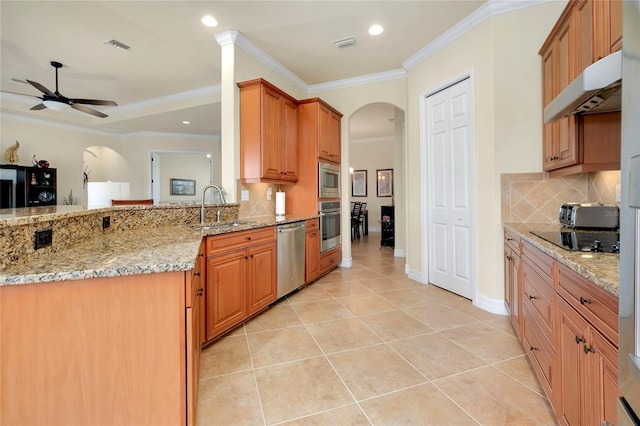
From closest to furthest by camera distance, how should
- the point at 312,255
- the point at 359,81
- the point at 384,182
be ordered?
the point at 312,255, the point at 359,81, the point at 384,182

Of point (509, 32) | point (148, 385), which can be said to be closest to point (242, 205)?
point (148, 385)

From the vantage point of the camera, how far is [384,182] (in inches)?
364

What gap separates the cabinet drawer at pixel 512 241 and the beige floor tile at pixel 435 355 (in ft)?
2.75

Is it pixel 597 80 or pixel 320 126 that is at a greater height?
pixel 320 126

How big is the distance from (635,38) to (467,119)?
9.07 feet

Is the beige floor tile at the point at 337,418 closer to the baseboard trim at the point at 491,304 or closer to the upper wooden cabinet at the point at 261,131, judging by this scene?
the baseboard trim at the point at 491,304

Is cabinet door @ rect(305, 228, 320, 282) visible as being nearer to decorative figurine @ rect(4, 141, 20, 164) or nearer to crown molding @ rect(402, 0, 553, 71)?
crown molding @ rect(402, 0, 553, 71)

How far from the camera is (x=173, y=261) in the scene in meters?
1.19

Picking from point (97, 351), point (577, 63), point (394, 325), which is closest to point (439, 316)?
point (394, 325)

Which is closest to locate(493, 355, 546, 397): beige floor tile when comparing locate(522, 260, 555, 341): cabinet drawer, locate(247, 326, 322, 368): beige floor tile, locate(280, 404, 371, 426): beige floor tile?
locate(522, 260, 555, 341): cabinet drawer

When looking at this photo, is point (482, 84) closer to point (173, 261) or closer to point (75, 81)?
point (173, 261)

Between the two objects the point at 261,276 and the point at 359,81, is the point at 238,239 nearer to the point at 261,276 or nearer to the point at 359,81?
the point at 261,276

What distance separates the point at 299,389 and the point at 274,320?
3.34 ft

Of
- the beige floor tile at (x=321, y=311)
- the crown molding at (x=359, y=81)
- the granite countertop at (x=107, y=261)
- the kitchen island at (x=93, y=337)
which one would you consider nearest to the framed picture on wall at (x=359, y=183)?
the crown molding at (x=359, y=81)
